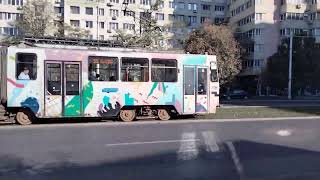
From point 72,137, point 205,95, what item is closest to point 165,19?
point 205,95

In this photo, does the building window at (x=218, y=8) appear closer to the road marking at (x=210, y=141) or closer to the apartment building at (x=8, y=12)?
the apartment building at (x=8, y=12)

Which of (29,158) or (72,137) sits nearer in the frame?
(29,158)

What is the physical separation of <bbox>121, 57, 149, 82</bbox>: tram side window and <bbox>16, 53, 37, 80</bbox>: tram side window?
4123mm

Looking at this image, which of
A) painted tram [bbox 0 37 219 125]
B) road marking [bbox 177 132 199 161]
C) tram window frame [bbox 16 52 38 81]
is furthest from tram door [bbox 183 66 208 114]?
road marking [bbox 177 132 199 161]

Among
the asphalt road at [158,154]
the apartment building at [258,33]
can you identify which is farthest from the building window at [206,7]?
the asphalt road at [158,154]

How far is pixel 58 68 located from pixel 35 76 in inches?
42.4

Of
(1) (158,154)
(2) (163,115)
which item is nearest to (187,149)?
(1) (158,154)

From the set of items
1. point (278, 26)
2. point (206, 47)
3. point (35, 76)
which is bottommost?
point (35, 76)

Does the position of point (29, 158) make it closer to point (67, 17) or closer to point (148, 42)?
point (148, 42)

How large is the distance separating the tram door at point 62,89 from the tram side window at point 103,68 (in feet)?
2.10

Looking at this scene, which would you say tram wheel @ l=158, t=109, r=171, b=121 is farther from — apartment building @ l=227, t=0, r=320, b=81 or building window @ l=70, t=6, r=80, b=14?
building window @ l=70, t=6, r=80, b=14

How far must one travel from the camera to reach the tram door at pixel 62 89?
20.7 metres

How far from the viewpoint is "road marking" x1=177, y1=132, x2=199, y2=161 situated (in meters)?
11.7

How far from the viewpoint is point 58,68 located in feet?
68.9
